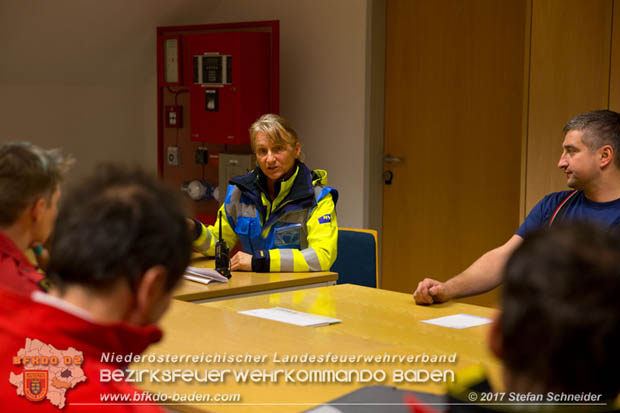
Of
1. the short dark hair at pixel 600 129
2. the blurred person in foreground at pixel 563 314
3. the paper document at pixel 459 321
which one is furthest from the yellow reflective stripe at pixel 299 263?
the blurred person in foreground at pixel 563 314

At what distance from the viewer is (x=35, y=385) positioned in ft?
3.52

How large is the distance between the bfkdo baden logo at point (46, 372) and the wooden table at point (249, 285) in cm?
151

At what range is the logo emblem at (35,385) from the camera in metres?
1.06

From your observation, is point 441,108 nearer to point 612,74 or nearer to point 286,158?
point 612,74

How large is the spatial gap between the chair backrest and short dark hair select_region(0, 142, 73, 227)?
1.92m

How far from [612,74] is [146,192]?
3.39m

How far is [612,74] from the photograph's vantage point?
3.85 meters

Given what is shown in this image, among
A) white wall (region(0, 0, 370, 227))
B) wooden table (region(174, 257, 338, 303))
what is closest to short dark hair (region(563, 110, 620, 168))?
wooden table (region(174, 257, 338, 303))

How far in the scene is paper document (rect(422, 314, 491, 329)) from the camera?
7.58 feet

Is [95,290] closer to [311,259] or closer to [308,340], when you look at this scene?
[308,340]

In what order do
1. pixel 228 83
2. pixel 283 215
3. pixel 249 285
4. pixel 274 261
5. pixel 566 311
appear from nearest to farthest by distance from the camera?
pixel 566 311, pixel 249 285, pixel 274 261, pixel 283 215, pixel 228 83

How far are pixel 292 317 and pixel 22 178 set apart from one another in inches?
38.2

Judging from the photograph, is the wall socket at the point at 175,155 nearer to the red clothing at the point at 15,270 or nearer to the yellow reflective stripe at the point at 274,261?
the yellow reflective stripe at the point at 274,261

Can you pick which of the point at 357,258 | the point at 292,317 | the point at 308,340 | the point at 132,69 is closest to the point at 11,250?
the point at 308,340
